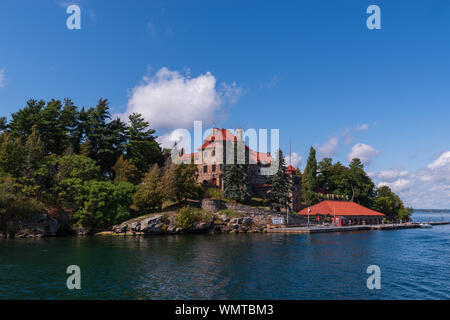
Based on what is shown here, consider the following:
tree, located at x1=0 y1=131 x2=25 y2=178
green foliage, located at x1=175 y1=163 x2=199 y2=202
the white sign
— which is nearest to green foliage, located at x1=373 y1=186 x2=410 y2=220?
the white sign

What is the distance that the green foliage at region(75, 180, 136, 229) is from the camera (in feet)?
182

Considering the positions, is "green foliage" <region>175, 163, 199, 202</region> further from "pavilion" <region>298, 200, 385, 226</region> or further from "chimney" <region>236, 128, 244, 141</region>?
"pavilion" <region>298, 200, 385, 226</region>

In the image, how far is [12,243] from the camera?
43.0 metres

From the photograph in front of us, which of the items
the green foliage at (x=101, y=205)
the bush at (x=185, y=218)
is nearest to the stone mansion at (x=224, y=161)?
the bush at (x=185, y=218)

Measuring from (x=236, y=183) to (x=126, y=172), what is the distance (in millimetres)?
23959

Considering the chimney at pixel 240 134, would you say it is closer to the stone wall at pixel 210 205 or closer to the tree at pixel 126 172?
the stone wall at pixel 210 205

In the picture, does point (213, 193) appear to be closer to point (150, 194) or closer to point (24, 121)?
point (150, 194)

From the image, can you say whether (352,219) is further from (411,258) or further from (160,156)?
(160,156)

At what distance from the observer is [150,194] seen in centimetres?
5969

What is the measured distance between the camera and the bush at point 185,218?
2317 inches

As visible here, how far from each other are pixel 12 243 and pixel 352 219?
239 ft

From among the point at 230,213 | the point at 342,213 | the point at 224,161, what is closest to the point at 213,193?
the point at 224,161

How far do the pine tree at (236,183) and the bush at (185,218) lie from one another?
12139mm
